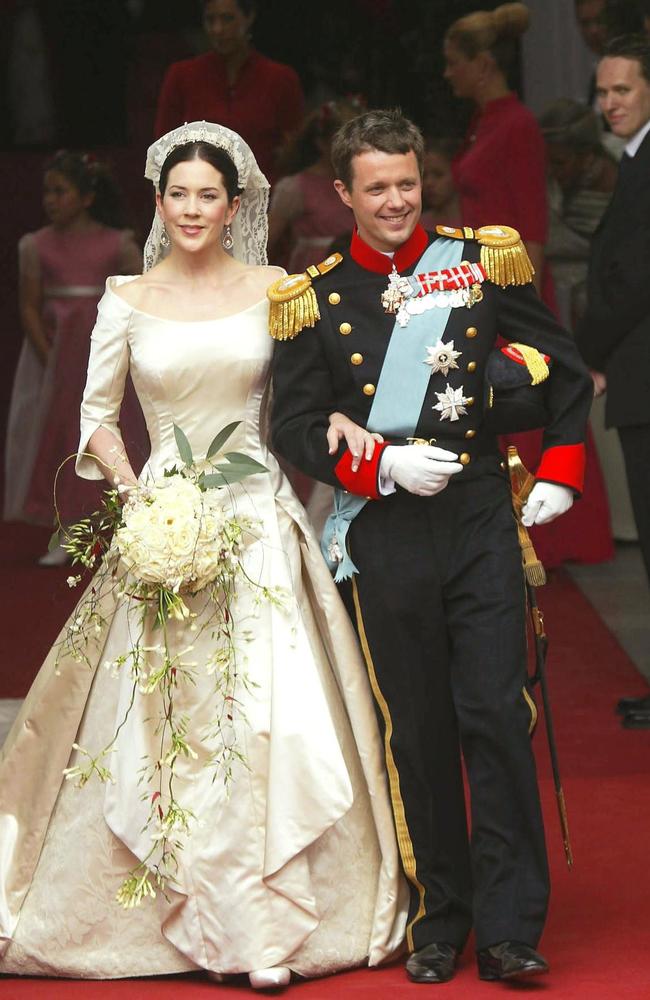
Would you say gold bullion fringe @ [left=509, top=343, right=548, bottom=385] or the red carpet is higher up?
gold bullion fringe @ [left=509, top=343, right=548, bottom=385]

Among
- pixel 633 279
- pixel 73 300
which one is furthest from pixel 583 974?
pixel 73 300

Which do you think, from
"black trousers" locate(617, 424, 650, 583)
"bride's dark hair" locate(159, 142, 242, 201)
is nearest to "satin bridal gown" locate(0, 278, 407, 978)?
"bride's dark hair" locate(159, 142, 242, 201)

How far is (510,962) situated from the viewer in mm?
3391

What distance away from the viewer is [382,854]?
3.60m

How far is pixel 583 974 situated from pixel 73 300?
470 centimetres

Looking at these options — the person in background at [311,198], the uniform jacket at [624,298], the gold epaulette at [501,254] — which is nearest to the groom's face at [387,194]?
the gold epaulette at [501,254]

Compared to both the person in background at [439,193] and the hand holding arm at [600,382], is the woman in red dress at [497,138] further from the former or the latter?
the hand holding arm at [600,382]

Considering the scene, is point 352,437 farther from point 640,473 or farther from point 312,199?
point 312,199

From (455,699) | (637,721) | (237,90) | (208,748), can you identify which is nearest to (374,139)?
(455,699)

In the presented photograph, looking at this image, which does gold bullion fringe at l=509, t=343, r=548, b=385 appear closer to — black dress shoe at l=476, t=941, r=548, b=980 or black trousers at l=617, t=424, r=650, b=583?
black dress shoe at l=476, t=941, r=548, b=980

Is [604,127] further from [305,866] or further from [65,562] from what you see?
[305,866]

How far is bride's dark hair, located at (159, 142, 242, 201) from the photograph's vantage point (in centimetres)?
364

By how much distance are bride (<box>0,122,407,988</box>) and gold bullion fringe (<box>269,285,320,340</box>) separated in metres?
0.12

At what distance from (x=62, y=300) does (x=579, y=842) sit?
4053mm
